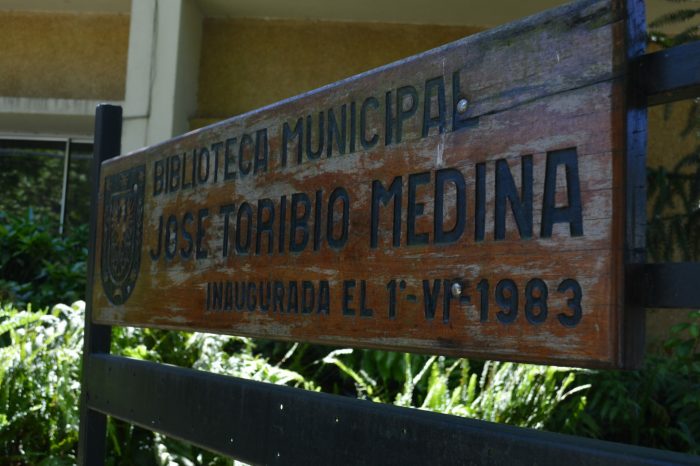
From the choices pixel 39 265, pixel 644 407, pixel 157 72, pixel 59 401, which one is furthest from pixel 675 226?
pixel 39 265

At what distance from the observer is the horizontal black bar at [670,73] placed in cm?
131

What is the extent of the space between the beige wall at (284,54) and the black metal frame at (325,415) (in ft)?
18.4

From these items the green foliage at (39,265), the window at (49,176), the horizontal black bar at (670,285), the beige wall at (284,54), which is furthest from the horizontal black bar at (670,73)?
the window at (49,176)

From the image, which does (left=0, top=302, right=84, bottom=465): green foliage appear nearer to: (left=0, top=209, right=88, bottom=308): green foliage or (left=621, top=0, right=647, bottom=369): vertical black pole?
(left=0, top=209, right=88, bottom=308): green foliage

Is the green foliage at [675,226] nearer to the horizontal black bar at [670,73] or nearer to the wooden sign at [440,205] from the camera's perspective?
the wooden sign at [440,205]

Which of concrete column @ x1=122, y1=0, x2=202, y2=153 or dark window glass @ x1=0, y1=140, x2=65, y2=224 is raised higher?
concrete column @ x1=122, y1=0, x2=202, y2=153

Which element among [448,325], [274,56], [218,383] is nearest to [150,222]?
[218,383]

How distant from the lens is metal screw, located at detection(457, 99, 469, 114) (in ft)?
5.14

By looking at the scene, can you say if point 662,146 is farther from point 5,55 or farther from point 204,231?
point 5,55

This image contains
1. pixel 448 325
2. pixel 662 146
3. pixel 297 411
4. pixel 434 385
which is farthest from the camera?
pixel 662 146

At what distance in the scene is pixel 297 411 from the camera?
1922mm

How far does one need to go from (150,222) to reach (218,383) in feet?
1.92

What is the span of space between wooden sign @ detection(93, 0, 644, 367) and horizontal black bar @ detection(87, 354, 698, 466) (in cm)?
14

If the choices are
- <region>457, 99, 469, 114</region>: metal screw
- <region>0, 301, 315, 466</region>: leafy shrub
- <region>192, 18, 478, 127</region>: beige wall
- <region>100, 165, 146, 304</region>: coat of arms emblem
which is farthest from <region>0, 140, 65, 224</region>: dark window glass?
<region>457, 99, 469, 114</region>: metal screw
